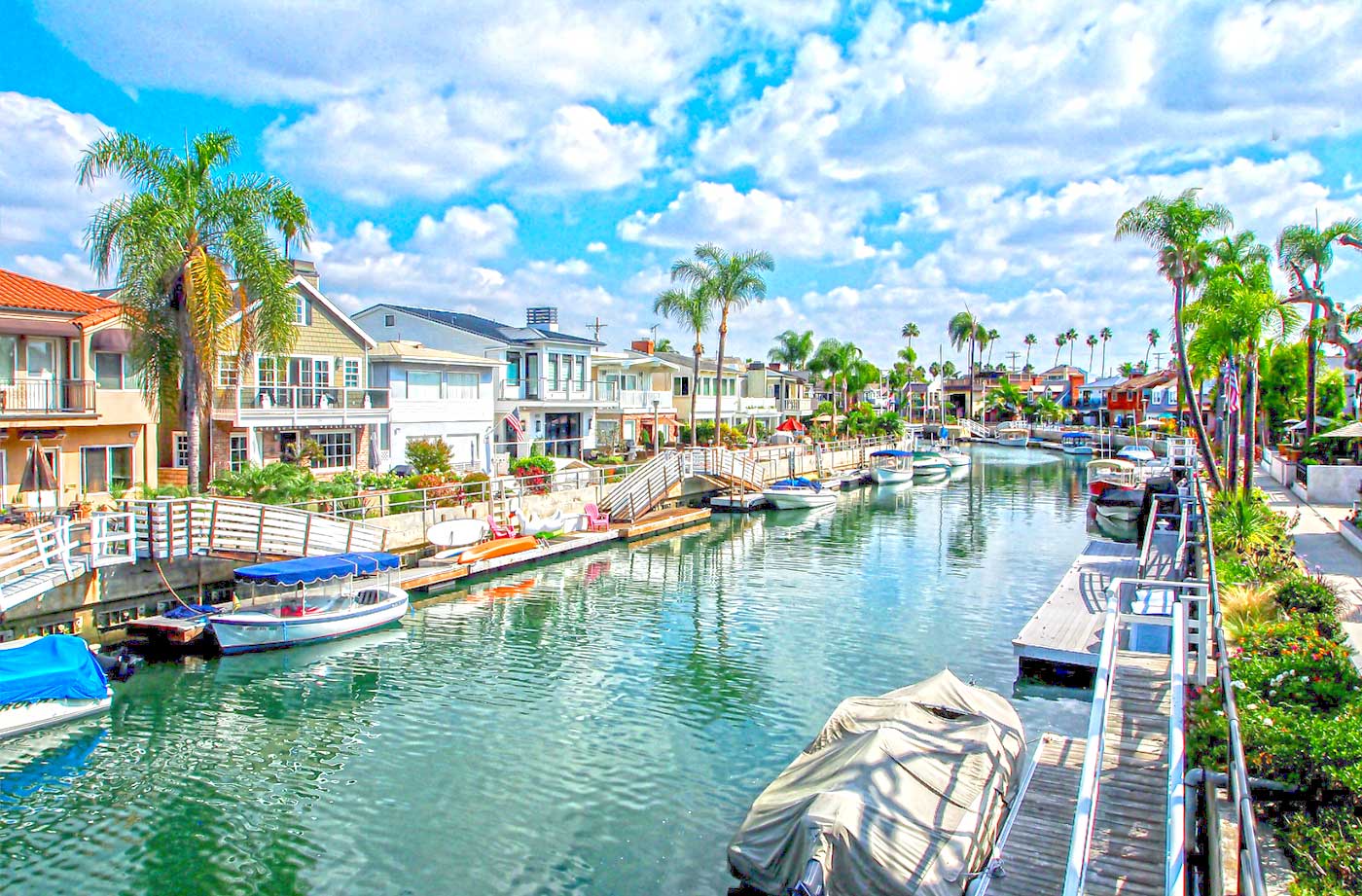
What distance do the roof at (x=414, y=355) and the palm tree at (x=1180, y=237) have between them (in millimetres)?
31239

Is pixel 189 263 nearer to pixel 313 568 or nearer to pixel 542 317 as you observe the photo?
pixel 313 568

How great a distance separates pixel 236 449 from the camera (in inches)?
1534

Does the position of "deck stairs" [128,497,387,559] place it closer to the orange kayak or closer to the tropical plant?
the orange kayak

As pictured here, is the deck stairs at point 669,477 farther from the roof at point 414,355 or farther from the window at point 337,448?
the window at point 337,448

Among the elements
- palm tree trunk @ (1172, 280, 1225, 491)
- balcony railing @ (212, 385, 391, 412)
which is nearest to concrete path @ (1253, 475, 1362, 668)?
palm tree trunk @ (1172, 280, 1225, 491)

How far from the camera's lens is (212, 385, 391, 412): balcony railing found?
37.7m

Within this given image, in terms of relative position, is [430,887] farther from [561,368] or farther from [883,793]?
[561,368]

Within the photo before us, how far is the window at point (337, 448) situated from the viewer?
140 ft

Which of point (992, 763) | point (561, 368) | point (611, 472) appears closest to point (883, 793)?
point (992, 763)

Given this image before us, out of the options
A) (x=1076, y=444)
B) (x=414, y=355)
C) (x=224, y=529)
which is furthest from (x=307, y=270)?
(x=1076, y=444)

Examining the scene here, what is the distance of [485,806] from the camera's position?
1545cm

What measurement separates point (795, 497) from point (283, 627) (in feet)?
112

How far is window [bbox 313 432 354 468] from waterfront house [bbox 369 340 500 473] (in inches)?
53.2

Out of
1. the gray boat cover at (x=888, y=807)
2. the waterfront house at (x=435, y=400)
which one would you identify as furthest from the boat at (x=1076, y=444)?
the gray boat cover at (x=888, y=807)
